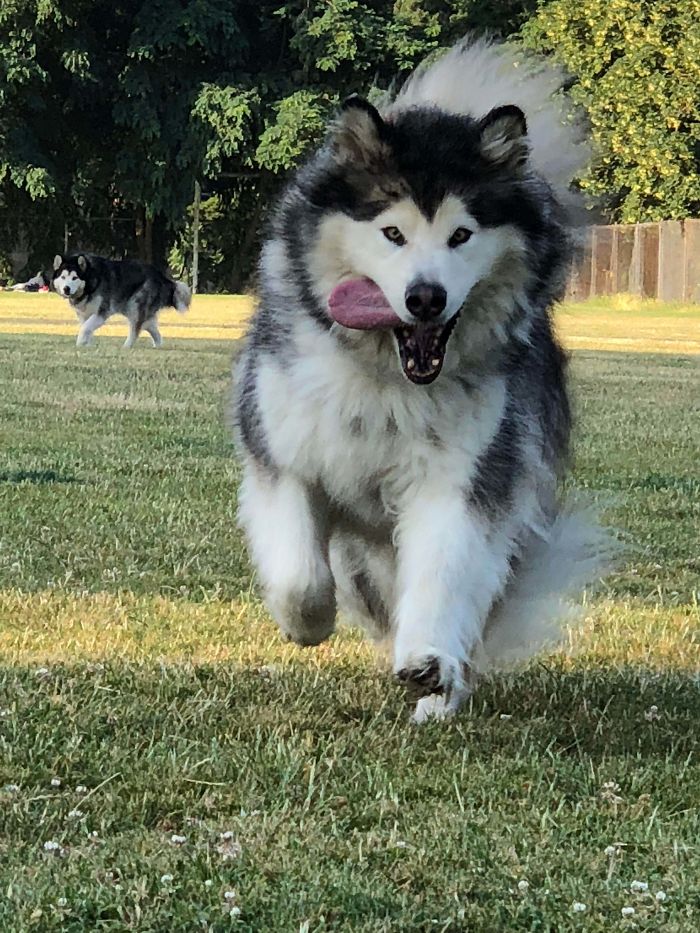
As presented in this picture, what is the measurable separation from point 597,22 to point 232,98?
10.3 m

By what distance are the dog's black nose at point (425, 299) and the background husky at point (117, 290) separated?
55.5 feet

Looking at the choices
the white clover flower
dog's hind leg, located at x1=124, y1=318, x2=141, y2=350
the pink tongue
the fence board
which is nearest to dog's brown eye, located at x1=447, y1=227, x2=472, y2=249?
the pink tongue

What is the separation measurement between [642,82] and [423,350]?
125 ft

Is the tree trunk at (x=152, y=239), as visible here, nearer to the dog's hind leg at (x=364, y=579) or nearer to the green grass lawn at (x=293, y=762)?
the green grass lawn at (x=293, y=762)

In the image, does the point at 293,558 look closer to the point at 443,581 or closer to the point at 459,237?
the point at 443,581

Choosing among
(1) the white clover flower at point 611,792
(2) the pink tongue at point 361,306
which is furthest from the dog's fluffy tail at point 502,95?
(1) the white clover flower at point 611,792

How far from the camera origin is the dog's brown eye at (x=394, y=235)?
3.90 m

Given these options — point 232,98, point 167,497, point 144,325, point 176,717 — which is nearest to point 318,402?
point 176,717

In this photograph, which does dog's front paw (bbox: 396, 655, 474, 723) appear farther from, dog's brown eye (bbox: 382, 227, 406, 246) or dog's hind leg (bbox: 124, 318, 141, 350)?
dog's hind leg (bbox: 124, 318, 141, 350)

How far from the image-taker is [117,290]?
70.8 feet

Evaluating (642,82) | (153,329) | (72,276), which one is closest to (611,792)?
(153,329)

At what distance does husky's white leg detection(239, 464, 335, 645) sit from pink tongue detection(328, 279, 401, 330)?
1.73 ft

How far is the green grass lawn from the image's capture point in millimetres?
2621

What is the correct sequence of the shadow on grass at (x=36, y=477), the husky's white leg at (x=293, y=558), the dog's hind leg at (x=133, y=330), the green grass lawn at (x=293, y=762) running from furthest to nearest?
1. the dog's hind leg at (x=133, y=330)
2. the shadow on grass at (x=36, y=477)
3. the husky's white leg at (x=293, y=558)
4. the green grass lawn at (x=293, y=762)
